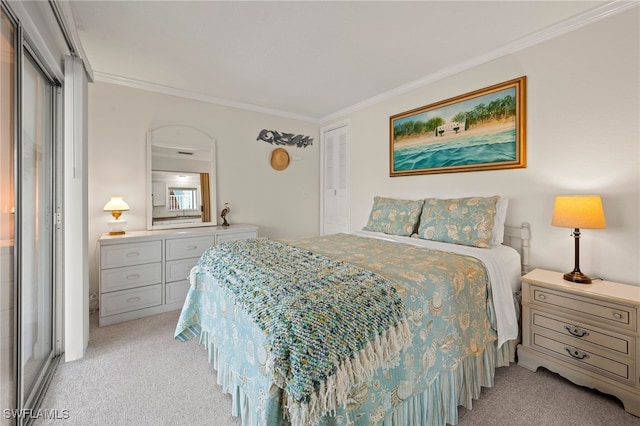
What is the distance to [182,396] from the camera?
1718 millimetres

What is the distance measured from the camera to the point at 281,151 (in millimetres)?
4277

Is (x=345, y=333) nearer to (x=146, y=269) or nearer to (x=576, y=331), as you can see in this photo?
(x=576, y=331)

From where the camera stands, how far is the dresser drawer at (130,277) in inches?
104

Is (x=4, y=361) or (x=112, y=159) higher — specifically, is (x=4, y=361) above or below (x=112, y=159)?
below

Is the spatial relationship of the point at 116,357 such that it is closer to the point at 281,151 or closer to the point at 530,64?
the point at 281,151

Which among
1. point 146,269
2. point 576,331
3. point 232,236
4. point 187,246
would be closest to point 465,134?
point 576,331

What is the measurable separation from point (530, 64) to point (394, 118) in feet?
4.62

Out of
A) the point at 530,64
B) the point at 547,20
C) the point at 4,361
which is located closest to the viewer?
the point at 4,361

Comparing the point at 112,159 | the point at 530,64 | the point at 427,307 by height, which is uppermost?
the point at 530,64

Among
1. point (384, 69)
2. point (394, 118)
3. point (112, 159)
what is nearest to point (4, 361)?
point (112, 159)

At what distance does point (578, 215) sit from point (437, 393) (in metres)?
1.50

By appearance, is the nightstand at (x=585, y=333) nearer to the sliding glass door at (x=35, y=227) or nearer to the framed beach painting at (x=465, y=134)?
the framed beach painting at (x=465, y=134)

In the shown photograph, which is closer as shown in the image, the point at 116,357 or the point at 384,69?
the point at 116,357

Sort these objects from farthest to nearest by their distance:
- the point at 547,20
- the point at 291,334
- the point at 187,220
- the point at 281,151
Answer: the point at 281,151, the point at 187,220, the point at 547,20, the point at 291,334
